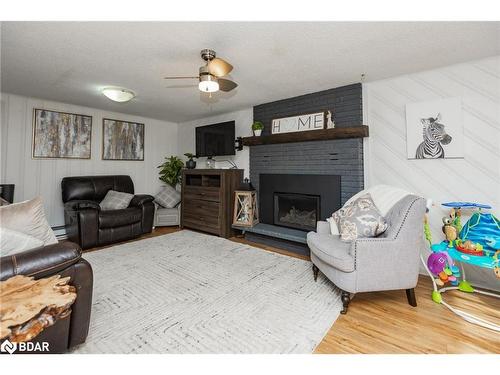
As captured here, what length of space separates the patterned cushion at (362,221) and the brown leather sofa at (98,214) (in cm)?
308

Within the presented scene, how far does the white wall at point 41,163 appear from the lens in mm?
3381

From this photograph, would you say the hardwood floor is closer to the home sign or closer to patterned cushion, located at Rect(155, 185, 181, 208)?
the home sign

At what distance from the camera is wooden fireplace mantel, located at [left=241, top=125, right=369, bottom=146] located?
2777mm

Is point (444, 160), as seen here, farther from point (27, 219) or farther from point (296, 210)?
point (27, 219)

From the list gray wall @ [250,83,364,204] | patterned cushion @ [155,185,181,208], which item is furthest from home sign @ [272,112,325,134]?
patterned cushion @ [155,185,181,208]

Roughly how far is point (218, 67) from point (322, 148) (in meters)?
1.82

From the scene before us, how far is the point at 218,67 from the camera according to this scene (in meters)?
1.97

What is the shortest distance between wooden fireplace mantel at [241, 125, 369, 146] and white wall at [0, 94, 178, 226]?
8.58 ft

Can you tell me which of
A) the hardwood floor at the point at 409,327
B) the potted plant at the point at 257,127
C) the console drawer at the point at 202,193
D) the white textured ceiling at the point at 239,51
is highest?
the white textured ceiling at the point at 239,51

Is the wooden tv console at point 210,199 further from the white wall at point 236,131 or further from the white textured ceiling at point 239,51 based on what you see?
the white textured ceiling at point 239,51

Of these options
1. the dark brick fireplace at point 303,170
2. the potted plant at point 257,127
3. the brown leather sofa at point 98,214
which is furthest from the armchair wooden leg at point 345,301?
the brown leather sofa at point 98,214

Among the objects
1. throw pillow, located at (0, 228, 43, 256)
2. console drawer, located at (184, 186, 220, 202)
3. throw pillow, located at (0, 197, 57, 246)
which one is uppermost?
console drawer, located at (184, 186, 220, 202)
